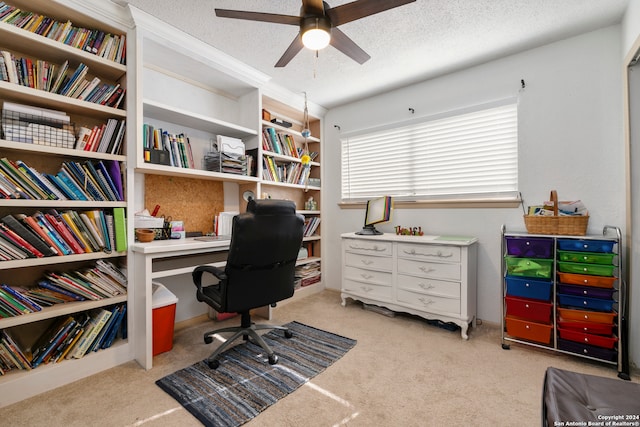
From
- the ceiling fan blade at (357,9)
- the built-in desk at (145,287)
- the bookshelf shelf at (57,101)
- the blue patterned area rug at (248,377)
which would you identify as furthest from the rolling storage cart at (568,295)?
the bookshelf shelf at (57,101)

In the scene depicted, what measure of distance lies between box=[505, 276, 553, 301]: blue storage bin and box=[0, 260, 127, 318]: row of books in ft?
9.36

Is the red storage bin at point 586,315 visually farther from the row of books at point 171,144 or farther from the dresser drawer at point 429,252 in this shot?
the row of books at point 171,144

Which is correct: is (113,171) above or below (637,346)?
above

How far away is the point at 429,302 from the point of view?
2506 millimetres

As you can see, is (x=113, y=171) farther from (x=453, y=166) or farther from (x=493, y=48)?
(x=493, y=48)

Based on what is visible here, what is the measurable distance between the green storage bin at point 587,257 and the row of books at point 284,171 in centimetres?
256

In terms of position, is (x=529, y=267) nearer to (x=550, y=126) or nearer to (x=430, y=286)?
(x=430, y=286)

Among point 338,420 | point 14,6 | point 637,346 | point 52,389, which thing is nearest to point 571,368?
point 637,346

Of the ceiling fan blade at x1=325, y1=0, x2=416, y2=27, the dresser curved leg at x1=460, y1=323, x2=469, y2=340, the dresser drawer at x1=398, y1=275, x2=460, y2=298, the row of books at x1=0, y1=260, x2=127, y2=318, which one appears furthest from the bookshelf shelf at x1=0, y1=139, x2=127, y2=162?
the dresser curved leg at x1=460, y1=323, x2=469, y2=340

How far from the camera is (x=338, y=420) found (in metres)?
1.43

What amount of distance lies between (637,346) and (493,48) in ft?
7.87

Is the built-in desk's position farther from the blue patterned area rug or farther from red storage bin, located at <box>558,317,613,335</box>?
red storage bin, located at <box>558,317,613,335</box>

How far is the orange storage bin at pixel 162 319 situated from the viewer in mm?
2012

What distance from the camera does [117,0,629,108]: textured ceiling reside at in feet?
6.15
